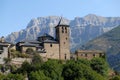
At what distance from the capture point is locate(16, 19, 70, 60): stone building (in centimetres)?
11716

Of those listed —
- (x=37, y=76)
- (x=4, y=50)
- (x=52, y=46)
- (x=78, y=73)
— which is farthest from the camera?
(x=52, y=46)

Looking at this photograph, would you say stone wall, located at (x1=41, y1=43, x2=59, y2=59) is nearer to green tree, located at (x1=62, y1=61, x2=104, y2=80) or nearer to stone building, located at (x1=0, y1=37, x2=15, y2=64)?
stone building, located at (x1=0, y1=37, x2=15, y2=64)

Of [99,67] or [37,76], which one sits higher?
[99,67]

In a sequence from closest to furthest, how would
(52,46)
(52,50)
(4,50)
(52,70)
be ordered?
1. (52,70)
2. (4,50)
3. (52,50)
4. (52,46)

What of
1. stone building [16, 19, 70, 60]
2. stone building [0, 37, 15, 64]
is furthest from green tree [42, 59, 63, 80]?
stone building [16, 19, 70, 60]

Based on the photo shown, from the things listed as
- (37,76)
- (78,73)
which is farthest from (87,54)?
(37,76)

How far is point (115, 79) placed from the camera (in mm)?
104500

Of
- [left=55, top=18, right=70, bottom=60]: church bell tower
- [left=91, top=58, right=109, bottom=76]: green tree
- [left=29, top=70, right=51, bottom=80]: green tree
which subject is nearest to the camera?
[left=29, top=70, right=51, bottom=80]: green tree

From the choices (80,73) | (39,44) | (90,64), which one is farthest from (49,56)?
(80,73)

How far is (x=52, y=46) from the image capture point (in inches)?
4685

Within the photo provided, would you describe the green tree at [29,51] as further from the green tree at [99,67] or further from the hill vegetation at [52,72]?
the green tree at [99,67]

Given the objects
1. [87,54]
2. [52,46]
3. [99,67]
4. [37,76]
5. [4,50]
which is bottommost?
[37,76]

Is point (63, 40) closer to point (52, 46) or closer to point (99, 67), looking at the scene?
point (52, 46)

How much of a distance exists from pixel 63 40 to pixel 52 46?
4.02 m
